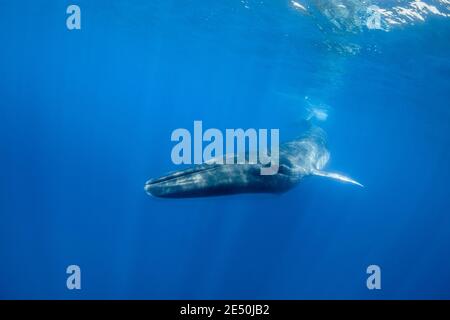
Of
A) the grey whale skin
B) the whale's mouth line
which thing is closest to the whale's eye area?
the grey whale skin

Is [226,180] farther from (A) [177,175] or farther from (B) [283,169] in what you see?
(B) [283,169]

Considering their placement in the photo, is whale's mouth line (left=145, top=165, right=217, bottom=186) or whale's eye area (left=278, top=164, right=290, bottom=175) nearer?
whale's mouth line (left=145, top=165, right=217, bottom=186)

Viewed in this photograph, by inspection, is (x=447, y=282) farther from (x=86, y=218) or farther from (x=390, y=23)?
(x=86, y=218)

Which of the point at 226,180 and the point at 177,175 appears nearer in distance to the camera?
the point at 177,175

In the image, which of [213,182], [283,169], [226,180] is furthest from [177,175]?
[283,169]

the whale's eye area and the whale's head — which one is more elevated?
the whale's eye area

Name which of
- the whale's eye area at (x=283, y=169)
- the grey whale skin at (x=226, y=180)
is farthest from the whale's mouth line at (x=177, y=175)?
the whale's eye area at (x=283, y=169)

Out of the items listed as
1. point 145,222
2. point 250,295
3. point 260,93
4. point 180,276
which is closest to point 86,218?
point 145,222

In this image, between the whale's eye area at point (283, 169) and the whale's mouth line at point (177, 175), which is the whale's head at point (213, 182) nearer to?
the whale's mouth line at point (177, 175)

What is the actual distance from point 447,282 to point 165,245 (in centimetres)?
3271

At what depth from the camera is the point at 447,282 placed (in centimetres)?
3828

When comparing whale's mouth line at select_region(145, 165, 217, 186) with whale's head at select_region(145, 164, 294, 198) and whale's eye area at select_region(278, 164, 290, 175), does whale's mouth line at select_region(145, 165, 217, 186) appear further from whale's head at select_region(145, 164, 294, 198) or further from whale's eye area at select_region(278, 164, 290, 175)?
whale's eye area at select_region(278, 164, 290, 175)

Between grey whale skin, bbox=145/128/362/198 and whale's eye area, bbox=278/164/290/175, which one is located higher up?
whale's eye area, bbox=278/164/290/175

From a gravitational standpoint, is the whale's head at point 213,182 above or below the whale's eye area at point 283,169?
below
